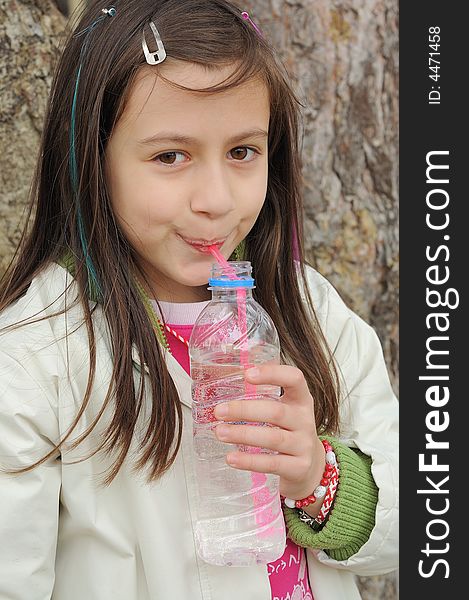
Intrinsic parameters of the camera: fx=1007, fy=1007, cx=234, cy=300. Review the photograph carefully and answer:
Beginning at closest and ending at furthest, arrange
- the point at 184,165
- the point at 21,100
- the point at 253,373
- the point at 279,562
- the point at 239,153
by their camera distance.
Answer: the point at 253,373, the point at 184,165, the point at 239,153, the point at 279,562, the point at 21,100

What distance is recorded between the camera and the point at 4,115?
2.97 metres

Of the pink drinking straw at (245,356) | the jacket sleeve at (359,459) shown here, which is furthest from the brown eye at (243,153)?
the jacket sleeve at (359,459)

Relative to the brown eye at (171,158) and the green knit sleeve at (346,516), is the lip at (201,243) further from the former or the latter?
the green knit sleeve at (346,516)

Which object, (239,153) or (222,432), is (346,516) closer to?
(222,432)

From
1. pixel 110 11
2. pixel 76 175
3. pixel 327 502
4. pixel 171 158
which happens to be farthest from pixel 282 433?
pixel 110 11

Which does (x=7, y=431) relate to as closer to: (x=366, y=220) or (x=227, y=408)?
(x=227, y=408)

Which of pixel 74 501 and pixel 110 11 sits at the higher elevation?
pixel 110 11

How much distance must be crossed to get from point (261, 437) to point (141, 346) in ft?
1.14

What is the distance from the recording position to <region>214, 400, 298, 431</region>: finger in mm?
2025

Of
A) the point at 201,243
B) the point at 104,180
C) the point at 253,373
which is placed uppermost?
the point at 104,180

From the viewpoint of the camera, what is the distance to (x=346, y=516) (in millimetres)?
2312

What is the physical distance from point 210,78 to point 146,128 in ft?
0.56

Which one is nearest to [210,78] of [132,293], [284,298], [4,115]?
[132,293]

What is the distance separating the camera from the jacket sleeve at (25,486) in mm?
2068
